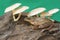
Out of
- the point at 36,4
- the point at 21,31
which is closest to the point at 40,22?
the point at 21,31

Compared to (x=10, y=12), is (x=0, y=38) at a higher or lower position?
lower

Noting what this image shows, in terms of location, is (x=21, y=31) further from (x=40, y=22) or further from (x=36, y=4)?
(x=36, y=4)

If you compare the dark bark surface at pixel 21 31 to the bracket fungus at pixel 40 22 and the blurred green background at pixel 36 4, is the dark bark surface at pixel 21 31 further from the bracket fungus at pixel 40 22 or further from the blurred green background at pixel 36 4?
the blurred green background at pixel 36 4

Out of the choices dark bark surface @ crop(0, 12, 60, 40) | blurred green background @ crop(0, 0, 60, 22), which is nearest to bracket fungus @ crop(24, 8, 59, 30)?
dark bark surface @ crop(0, 12, 60, 40)

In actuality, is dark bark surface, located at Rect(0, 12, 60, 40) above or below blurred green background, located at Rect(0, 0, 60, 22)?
above

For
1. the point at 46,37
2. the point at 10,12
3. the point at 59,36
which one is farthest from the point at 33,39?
the point at 10,12

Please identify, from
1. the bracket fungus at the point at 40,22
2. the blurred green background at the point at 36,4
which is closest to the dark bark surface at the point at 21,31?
the bracket fungus at the point at 40,22

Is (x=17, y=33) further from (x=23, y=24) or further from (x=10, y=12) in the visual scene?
(x=10, y=12)

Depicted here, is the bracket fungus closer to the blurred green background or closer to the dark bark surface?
the dark bark surface

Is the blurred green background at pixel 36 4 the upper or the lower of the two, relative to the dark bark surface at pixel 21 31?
lower
